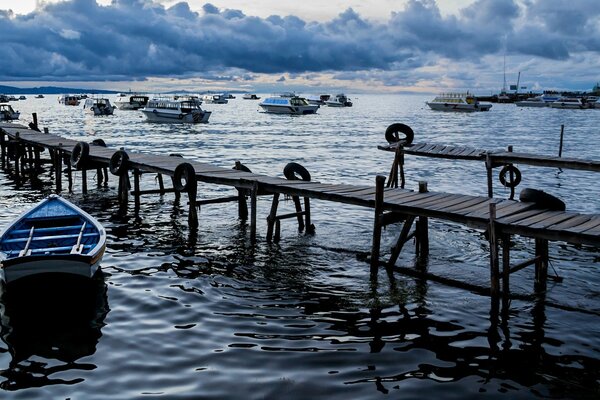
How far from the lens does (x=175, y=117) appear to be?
81000 mm

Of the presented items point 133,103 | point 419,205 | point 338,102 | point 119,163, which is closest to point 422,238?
point 419,205

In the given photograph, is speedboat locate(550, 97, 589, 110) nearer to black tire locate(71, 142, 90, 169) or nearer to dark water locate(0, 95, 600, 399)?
dark water locate(0, 95, 600, 399)

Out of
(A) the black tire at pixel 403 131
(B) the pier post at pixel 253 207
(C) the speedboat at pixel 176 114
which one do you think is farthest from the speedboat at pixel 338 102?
(B) the pier post at pixel 253 207

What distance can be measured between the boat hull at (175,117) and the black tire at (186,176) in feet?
208

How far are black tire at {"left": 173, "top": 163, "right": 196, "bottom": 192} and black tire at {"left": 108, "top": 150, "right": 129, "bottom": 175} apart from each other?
4.05m

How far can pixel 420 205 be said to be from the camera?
13430 mm

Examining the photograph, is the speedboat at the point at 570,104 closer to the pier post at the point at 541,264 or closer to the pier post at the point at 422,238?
the pier post at the point at 422,238

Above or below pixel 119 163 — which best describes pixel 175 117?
above

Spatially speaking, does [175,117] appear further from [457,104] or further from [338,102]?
[338,102]

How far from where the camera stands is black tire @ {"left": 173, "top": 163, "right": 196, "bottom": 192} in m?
18.9

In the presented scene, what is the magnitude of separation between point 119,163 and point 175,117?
60.3m

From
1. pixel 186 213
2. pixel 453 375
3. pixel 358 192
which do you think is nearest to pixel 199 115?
pixel 186 213

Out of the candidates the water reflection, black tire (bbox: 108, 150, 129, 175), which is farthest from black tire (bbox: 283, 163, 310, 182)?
black tire (bbox: 108, 150, 129, 175)

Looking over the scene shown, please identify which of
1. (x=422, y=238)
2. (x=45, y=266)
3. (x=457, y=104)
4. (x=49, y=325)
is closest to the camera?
(x=49, y=325)
